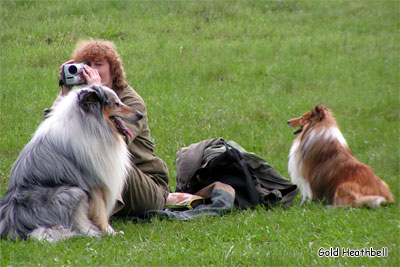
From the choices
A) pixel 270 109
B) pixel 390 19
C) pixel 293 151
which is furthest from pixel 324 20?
pixel 293 151

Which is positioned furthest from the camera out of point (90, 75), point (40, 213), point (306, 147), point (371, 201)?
point (306, 147)

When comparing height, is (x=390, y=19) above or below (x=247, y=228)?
above

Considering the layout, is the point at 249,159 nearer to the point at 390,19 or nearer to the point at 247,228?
the point at 247,228

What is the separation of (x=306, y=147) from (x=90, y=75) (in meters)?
3.12

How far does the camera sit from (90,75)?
213 inches

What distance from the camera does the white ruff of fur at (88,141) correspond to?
4.80 metres

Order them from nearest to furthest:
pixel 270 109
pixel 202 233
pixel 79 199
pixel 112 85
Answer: pixel 79 199 < pixel 202 233 < pixel 112 85 < pixel 270 109

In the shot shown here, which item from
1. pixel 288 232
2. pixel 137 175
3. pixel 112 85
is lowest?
pixel 288 232

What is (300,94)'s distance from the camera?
11578mm

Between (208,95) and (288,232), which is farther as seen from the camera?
(208,95)

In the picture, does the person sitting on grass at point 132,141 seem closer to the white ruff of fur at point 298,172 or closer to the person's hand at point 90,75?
the person's hand at point 90,75

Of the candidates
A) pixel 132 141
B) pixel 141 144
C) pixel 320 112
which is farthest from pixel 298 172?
pixel 132 141

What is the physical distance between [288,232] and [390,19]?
12.3 m

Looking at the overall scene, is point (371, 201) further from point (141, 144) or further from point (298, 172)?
point (141, 144)
